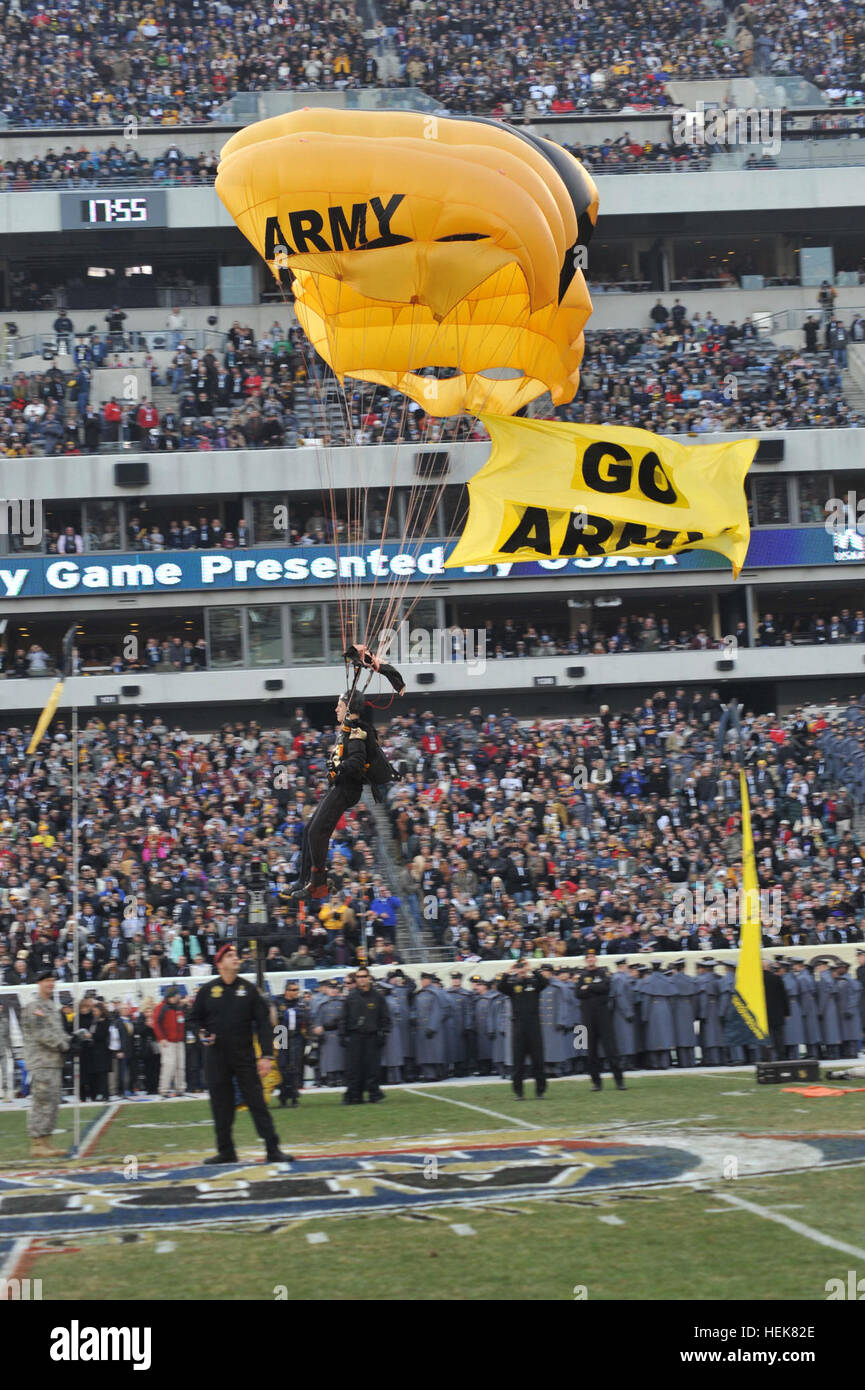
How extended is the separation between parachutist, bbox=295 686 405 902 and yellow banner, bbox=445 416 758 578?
2673mm

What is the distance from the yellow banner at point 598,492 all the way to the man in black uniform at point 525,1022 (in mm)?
4689

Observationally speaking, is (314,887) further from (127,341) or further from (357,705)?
(127,341)

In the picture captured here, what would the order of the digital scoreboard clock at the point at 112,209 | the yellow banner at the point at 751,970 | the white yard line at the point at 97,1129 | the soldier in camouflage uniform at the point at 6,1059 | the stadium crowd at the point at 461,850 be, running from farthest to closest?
1. the digital scoreboard clock at the point at 112,209
2. the stadium crowd at the point at 461,850
3. the soldier in camouflage uniform at the point at 6,1059
4. the yellow banner at the point at 751,970
5. the white yard line at the point at 97,1129

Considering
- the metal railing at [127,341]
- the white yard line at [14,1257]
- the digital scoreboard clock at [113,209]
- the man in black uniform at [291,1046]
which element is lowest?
the white yard line at [14,1257]

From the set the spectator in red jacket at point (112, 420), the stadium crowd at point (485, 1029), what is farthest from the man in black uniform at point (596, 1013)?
the spectator in red jacket at point (112, 420)

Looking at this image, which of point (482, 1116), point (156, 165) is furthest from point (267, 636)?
point (482, 1116)

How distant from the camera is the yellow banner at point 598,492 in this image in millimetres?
15562

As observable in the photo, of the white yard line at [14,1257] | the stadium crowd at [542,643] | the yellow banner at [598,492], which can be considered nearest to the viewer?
the white yard line at [14,1257]

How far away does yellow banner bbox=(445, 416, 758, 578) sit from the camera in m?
15.6

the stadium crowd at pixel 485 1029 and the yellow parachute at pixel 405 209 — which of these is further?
the stadium crowd at pixel 485 1029

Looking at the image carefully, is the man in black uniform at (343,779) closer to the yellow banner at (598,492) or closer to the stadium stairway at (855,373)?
the yellow banner at (598,492)

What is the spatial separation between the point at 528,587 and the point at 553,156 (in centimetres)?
1931

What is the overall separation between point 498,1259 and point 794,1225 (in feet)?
5.98
